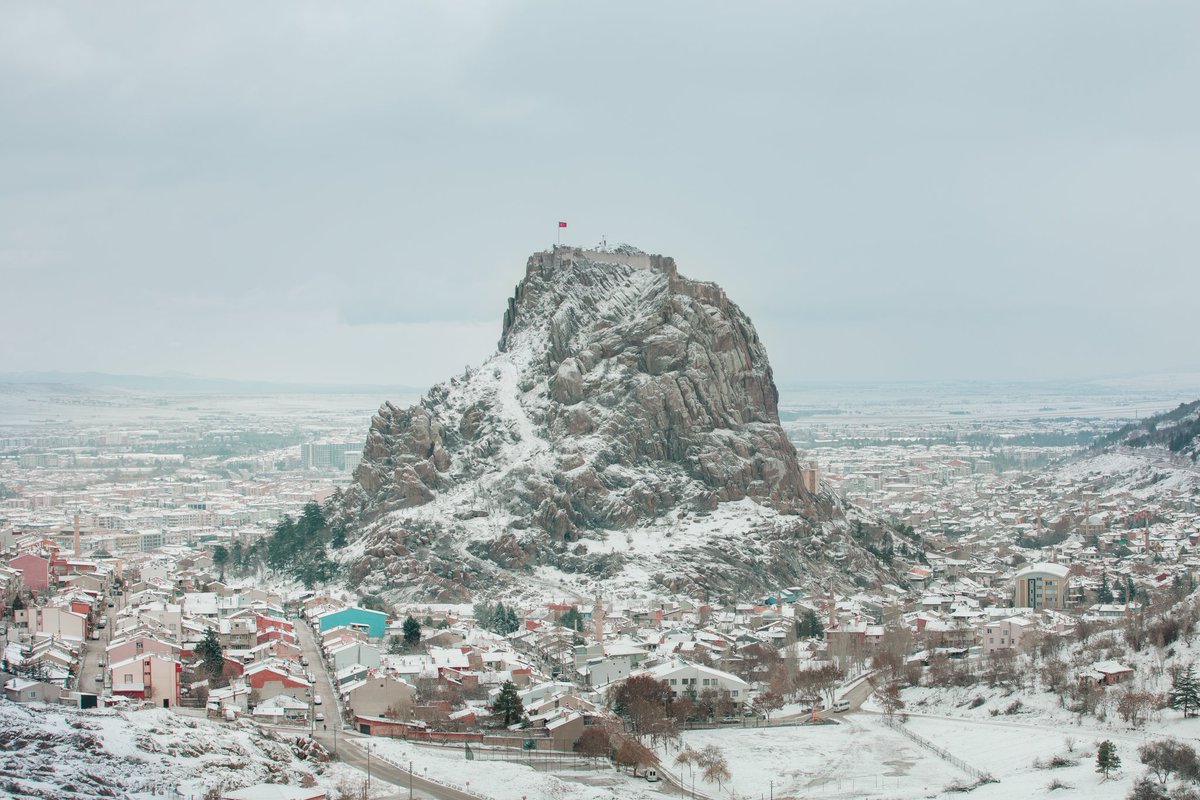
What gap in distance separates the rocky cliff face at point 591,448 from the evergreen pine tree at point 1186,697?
113ft

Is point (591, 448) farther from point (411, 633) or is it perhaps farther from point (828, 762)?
point (828, 762)

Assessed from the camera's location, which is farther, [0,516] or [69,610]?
[0,516]

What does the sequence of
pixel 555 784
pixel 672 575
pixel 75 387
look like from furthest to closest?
1. pixel 75 387
2. pixel 672 575
3. pixel 555 784

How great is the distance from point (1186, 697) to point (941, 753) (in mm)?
7464

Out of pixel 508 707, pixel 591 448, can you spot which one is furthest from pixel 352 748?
pixel 591 448

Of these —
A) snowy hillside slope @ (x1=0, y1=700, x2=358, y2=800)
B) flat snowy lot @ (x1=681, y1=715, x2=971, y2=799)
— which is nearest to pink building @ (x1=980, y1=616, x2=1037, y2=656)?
flat snowy lot @ (x1=681, y1=715, x2=971, y2=799)

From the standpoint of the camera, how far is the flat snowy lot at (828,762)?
47.8 metres

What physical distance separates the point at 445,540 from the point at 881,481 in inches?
3454

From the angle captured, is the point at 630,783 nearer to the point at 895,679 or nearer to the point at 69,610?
the point at 895,679

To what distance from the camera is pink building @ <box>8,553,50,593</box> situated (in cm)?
7600

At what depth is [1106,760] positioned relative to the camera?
45.1m

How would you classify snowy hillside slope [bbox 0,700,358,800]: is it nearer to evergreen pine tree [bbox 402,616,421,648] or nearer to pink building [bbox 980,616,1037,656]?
evergreen pine tree [bbox 402,616,421,648]

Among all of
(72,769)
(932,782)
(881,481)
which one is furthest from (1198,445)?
(72,769)

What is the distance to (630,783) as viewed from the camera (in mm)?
47531
